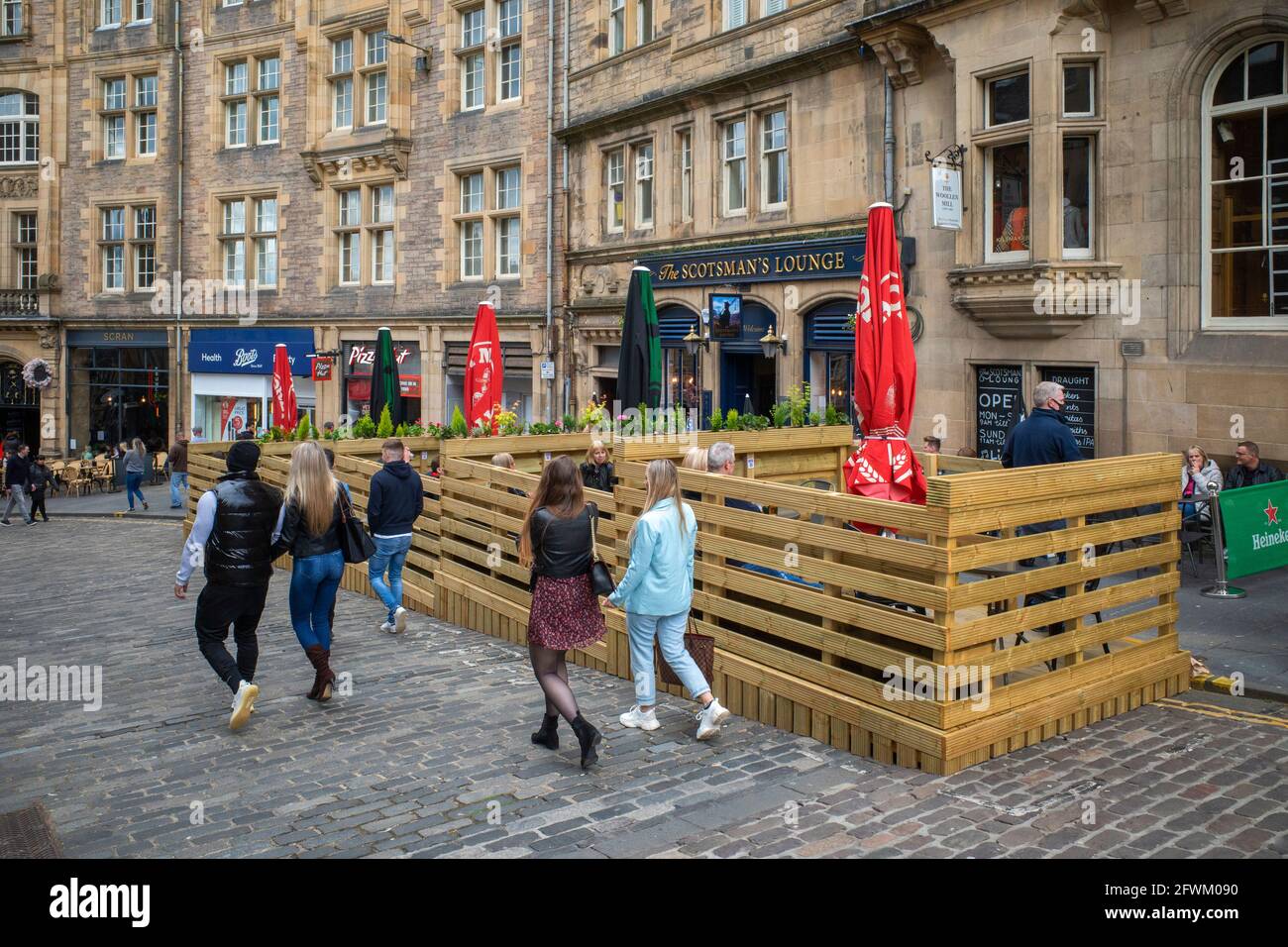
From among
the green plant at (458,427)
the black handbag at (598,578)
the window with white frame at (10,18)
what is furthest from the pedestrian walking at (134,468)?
the black handbag at (598,578)

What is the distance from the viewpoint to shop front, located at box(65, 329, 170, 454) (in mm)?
36844

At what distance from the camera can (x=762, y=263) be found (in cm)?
2095

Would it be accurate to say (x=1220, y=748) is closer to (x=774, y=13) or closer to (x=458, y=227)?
(x=774, y=13)

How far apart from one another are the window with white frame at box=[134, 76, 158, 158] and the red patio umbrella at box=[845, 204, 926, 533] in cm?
3367

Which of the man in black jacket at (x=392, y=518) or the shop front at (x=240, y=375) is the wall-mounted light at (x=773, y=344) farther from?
the shop front at (x=240, y=375)

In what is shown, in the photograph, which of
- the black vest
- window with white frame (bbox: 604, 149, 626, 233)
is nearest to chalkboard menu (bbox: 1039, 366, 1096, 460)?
the black vest

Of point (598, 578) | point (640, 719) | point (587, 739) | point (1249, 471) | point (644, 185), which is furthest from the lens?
point (644, 185)

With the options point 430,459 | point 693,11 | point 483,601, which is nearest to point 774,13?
point 693,11

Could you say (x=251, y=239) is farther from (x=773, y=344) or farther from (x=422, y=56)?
(x=773, y=344)

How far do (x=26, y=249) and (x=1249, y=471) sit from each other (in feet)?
124

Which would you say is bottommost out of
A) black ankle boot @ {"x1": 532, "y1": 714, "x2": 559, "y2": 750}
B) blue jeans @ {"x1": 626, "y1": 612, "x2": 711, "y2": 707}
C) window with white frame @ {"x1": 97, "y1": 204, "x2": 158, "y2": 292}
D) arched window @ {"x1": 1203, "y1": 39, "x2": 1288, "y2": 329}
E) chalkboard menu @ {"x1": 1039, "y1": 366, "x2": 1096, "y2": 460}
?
black ankle boot @ {"x1": 532, "y1": 714, "x2": 559, "y2": 750}

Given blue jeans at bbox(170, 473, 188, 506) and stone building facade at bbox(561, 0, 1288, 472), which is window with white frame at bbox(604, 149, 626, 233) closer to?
stone building facade at bbox(561, 0, 1288, 472)

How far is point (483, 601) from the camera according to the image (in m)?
10.9

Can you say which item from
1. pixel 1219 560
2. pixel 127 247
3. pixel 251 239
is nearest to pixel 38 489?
pixel 251 239
